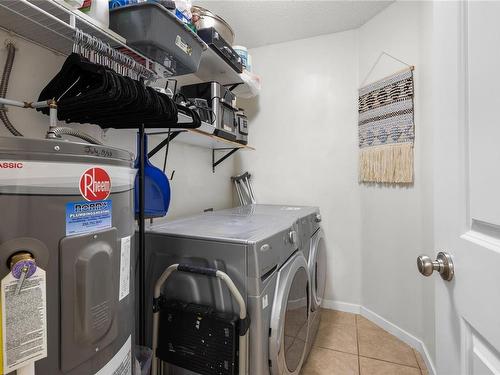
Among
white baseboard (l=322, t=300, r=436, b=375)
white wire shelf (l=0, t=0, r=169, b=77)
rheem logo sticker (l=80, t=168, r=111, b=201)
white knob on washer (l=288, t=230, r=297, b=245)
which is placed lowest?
white baseboard (l=322, t=300, r=436, b=375)

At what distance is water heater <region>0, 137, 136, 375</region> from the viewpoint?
45 cm

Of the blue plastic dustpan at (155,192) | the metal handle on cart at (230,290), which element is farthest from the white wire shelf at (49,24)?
the metal handle on cart at (230,290)

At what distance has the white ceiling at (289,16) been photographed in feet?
6.70

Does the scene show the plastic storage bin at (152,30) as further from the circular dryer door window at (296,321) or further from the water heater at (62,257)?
the circular dryer door window at (296,321)

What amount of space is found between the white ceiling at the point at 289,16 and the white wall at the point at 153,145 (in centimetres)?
114

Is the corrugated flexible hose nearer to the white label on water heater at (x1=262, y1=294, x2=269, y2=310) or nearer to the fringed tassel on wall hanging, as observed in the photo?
the white label on water heater at (x1=262, y1=294, x2=269, y2=310)

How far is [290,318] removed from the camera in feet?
4.05

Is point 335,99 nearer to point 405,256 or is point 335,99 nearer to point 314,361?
point 405,256

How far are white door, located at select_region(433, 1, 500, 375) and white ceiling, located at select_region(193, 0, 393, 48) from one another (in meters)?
1.60

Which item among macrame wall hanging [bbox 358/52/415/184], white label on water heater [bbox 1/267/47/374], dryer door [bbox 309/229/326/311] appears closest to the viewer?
white label on water heater [bbox 1/267/47/374]

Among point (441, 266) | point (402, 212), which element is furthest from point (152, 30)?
point (402, 212)

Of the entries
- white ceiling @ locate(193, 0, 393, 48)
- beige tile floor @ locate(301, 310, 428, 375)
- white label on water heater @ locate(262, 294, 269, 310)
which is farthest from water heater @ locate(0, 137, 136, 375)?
white ceiling @ locate(193, 0, 393, 48)

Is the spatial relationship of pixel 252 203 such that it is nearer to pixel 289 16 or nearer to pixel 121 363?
pixel 289 16

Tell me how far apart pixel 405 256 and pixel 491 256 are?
1.72 m
